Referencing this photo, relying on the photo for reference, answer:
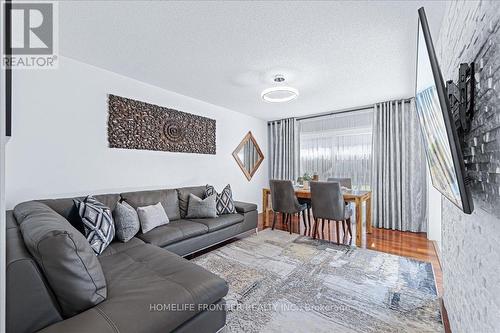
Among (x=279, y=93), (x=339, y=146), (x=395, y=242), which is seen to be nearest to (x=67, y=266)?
(x=279, y=93)

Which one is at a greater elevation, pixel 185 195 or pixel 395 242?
pixel 185 195

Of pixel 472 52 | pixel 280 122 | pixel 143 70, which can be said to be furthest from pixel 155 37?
pixel 280 122

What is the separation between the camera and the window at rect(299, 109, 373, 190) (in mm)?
4719

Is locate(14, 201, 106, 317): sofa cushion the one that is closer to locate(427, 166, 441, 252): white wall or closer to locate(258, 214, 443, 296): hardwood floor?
locate(258, 214, 443, 296): hardwood floor

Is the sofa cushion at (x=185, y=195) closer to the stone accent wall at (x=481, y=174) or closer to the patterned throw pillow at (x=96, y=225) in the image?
the patterned throw pillow at (x=96, y=225)

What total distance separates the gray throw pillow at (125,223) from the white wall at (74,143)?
2.15 ft

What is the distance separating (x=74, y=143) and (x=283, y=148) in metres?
4.19

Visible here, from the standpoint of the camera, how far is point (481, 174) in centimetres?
97

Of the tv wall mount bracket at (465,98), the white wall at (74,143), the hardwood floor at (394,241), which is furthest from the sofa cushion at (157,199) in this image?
the tv wall mount bracket at (465,98)

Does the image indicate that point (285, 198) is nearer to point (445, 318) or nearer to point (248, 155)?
point (248, 155)

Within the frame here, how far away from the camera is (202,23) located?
200cm

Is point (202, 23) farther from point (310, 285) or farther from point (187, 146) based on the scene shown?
point (310, 285)

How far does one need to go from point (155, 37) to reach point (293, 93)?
1.84 m

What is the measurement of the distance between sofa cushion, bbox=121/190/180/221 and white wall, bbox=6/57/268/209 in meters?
0.32
